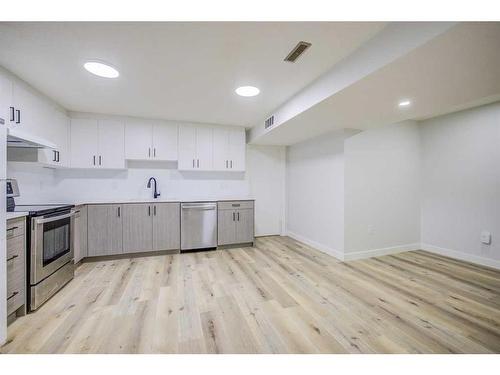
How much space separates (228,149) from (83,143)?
7.99ft

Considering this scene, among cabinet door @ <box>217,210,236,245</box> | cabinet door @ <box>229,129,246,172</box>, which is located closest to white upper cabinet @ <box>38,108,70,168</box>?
cabinet door @ <box>217,210,236,245</box>

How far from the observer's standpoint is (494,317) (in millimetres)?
1898

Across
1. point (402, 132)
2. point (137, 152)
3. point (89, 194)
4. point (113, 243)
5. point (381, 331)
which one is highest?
point (402, 132)

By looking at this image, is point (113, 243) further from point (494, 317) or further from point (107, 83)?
point (494, 317)

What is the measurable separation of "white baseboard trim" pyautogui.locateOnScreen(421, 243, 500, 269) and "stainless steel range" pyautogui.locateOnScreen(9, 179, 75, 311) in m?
5.46

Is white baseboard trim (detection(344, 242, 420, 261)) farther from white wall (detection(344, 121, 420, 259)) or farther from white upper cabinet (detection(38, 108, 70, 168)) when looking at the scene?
white upper cabinet (detection(38, 108, 70, 168))

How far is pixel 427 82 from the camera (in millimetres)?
1818

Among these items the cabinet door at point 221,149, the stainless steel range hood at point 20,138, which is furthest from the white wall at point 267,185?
the stainless steel range hood at point 20,138

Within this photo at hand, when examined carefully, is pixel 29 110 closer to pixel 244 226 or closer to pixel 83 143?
pixel 83 143

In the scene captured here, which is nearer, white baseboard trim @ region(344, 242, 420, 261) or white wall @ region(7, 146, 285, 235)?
white wall @ region(7, 146, 285, 235)

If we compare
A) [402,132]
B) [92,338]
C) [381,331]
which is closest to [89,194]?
[92,338]

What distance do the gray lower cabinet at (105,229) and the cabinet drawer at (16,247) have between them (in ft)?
4.59

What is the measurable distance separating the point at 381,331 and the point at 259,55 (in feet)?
8.11

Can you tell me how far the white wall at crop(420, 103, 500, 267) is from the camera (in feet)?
10.2
